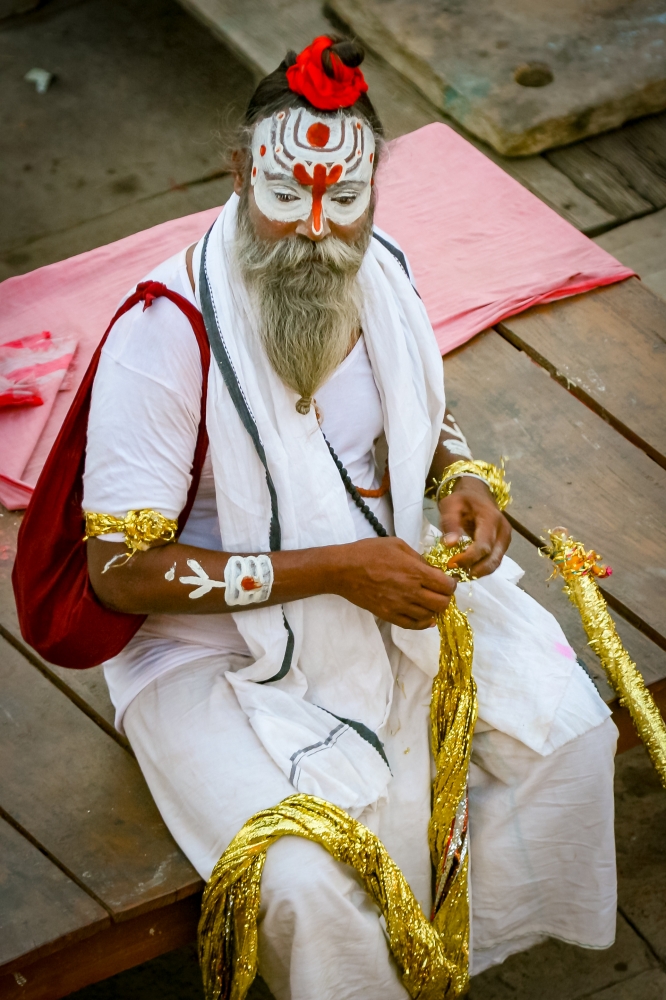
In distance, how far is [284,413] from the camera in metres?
2.05

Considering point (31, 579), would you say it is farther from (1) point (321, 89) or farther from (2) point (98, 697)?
(1) point (321, 89)

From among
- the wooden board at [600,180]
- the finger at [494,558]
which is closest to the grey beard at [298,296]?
the finger at [494,558]

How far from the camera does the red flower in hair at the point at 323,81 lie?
6.29ft

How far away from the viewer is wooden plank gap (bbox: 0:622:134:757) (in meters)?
2.35

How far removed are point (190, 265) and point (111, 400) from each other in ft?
1.01

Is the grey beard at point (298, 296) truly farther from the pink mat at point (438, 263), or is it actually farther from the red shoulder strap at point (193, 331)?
the pink mat at point (438, 263)

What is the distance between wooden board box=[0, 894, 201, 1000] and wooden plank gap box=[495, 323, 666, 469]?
1.56m

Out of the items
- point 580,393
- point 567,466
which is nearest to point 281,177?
point 567,466

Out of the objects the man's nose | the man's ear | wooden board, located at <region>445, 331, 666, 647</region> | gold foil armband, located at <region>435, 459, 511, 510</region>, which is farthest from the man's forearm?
wooden board, located at <region>445, 331, 666, 647</region>

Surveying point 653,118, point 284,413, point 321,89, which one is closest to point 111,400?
point 284,413

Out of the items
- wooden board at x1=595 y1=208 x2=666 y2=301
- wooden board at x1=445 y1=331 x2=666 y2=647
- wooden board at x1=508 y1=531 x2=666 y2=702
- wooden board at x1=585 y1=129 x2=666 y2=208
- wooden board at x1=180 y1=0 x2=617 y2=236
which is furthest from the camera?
wooden board at x1=585 y1=129 x2=666 y2=208

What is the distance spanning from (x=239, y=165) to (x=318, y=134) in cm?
19

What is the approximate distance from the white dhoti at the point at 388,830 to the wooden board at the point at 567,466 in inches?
21.8

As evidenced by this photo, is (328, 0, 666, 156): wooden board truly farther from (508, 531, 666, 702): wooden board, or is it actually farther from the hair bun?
the hair bun
